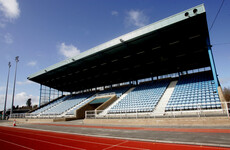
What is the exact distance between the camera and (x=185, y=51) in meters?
22.7

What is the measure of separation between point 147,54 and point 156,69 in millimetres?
5509

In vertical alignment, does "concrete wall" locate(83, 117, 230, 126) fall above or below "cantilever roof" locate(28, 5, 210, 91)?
below

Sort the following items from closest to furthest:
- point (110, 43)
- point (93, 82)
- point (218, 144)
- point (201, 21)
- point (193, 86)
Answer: point (218, 144)
point (201, 21)
point (193, 86)
point (110, 43)
point (93, 82)

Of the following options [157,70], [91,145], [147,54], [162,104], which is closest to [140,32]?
[147,54]

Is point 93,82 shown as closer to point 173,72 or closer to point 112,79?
point 112,79

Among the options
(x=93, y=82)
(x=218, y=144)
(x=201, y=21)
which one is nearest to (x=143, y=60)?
(x=201, y=21)

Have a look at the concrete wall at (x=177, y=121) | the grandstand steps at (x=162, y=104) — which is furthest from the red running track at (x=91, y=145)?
the grandstand steps at (x=162, y=104)

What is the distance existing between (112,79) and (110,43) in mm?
14488

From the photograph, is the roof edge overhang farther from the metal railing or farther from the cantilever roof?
the metal railing

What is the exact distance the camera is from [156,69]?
93.6 ft

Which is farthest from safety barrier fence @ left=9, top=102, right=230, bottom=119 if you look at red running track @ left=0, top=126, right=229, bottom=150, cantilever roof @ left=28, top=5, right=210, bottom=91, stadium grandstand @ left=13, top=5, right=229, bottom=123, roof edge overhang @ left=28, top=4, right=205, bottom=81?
roof edge overhang @ left=28, top=4, right=205, bottom=81

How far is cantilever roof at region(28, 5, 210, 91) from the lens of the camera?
58.4ft

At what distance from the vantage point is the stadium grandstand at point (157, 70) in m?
16.6

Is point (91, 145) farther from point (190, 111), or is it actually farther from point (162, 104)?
point (162, 104)
